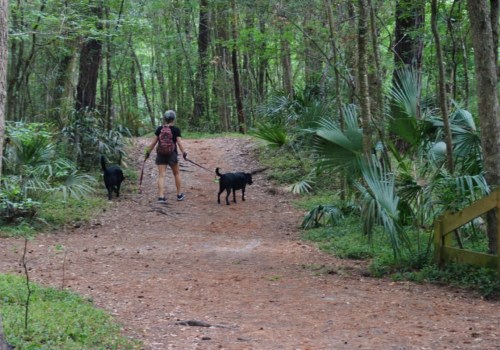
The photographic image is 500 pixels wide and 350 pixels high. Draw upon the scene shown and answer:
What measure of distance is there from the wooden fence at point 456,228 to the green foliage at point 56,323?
4.21 m

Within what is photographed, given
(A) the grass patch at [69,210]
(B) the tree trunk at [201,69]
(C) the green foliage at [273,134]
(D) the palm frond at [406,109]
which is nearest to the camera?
(D) the palm frond at [406,109]

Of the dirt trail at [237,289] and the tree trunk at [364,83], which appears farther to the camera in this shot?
the tree trunk at [364,83]

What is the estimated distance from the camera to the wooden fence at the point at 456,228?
6.86 meters

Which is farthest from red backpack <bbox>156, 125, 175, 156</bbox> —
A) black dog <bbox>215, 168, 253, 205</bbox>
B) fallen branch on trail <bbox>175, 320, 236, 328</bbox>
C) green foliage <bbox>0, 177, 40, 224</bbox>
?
fallen branch on trail <bbox>175, 320, 236, 328</bbox>

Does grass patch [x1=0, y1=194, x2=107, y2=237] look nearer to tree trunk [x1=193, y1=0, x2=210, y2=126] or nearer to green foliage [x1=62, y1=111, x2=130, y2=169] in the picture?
green foliage [x1=62, y1=111, x2=130, y2=169]

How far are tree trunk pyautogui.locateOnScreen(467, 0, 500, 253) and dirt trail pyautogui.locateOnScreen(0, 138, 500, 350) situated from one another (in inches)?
57.6

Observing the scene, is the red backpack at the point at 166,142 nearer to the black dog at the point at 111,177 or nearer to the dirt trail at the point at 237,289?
the black dog at the point at 111,177

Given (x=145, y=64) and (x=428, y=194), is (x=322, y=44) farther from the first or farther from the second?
(x=145, y=64)

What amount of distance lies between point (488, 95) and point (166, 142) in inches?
293

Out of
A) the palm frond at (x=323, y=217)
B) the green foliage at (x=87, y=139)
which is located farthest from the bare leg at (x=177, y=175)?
the palm frond at (x=323, y=217)

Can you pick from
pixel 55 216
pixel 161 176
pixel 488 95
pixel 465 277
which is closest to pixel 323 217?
pixel 161 176

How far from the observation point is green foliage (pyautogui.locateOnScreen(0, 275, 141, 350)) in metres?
4.58

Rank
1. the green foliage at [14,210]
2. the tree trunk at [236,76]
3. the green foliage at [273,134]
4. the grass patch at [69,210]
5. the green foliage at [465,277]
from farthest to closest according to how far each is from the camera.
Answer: the tree trunk at [236,76] < the green foliage at [273,134] < the grass patch at [69,210] < the green foliage at [14,210] < the green foliage at [465,277]

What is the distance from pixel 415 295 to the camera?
22.6ft
